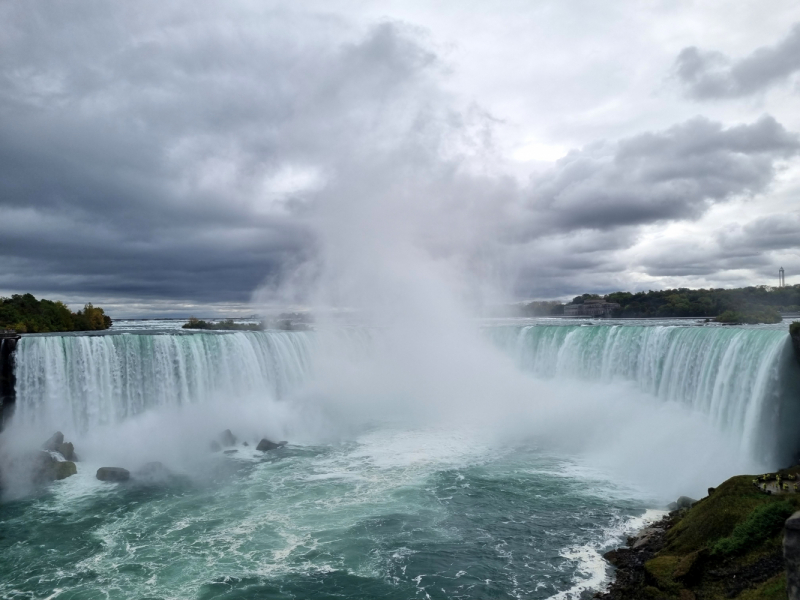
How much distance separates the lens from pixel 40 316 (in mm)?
41625

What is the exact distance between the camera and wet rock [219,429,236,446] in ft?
70.6

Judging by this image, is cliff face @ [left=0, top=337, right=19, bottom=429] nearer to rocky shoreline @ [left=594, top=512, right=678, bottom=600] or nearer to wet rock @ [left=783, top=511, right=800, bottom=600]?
rocky shoreline @ [left=594, top=512, right=678, bottom=600]

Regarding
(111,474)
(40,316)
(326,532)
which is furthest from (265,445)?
(40,316)

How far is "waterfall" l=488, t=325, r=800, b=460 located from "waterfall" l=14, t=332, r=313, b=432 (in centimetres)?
1579

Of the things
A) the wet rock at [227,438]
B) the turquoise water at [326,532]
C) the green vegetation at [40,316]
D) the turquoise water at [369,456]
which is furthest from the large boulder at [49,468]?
the green vegetation at [40,316]

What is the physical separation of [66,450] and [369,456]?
10.9 metres

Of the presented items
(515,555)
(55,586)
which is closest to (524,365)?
(515,555)

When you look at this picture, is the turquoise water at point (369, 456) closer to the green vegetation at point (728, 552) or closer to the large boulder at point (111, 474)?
the large boulder at point (111, 474)

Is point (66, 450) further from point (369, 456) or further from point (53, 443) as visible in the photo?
point (369, 456)

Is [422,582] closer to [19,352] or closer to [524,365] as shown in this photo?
[19,352]

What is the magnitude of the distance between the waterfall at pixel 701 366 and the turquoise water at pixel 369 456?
73 millimetres

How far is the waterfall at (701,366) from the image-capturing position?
48.3 feet

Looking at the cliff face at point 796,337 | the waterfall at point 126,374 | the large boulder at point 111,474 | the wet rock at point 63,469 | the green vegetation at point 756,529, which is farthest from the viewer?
the waterfall at point 126,374

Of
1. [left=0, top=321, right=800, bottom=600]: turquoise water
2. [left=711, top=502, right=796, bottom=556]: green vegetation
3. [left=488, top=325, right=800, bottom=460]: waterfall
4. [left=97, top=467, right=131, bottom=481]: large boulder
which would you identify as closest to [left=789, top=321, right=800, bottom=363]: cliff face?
[left=488, top=325, right=800, bottom=460]: waterfall
